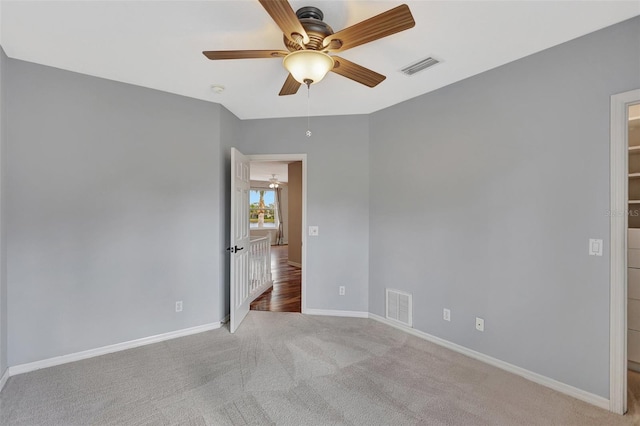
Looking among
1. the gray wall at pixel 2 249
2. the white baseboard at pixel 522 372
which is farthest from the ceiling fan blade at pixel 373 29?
the white baseboard at pixel 522 372

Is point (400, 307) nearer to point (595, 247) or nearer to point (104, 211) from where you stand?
point (595, 247)

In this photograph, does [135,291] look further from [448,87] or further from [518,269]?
[448,87]

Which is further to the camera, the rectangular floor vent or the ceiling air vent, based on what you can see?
the rectangular floor vent

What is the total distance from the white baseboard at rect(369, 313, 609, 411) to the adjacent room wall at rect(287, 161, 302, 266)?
4.22 m

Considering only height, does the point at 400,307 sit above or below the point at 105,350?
above

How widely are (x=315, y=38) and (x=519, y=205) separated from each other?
6.74 ft

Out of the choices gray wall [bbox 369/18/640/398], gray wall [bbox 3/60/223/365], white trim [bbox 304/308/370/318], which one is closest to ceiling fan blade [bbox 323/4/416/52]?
gray wall [bbox 369/18/640/398]

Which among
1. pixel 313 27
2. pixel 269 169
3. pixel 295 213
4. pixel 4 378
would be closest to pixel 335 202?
pixel 313 27

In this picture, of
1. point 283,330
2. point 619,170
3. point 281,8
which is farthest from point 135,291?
point 619,170

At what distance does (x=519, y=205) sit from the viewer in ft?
7.82

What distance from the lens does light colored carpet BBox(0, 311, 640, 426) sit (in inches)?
73.7

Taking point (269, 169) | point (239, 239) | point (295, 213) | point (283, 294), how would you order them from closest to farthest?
point (239, 239)
point (283, 294)
point (295, 213)
point (269, 169)

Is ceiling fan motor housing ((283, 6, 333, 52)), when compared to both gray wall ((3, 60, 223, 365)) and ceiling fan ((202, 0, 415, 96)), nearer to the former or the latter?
ceiling fan ((202, 0, 415, 96))

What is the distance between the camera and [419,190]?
3.12 meters
